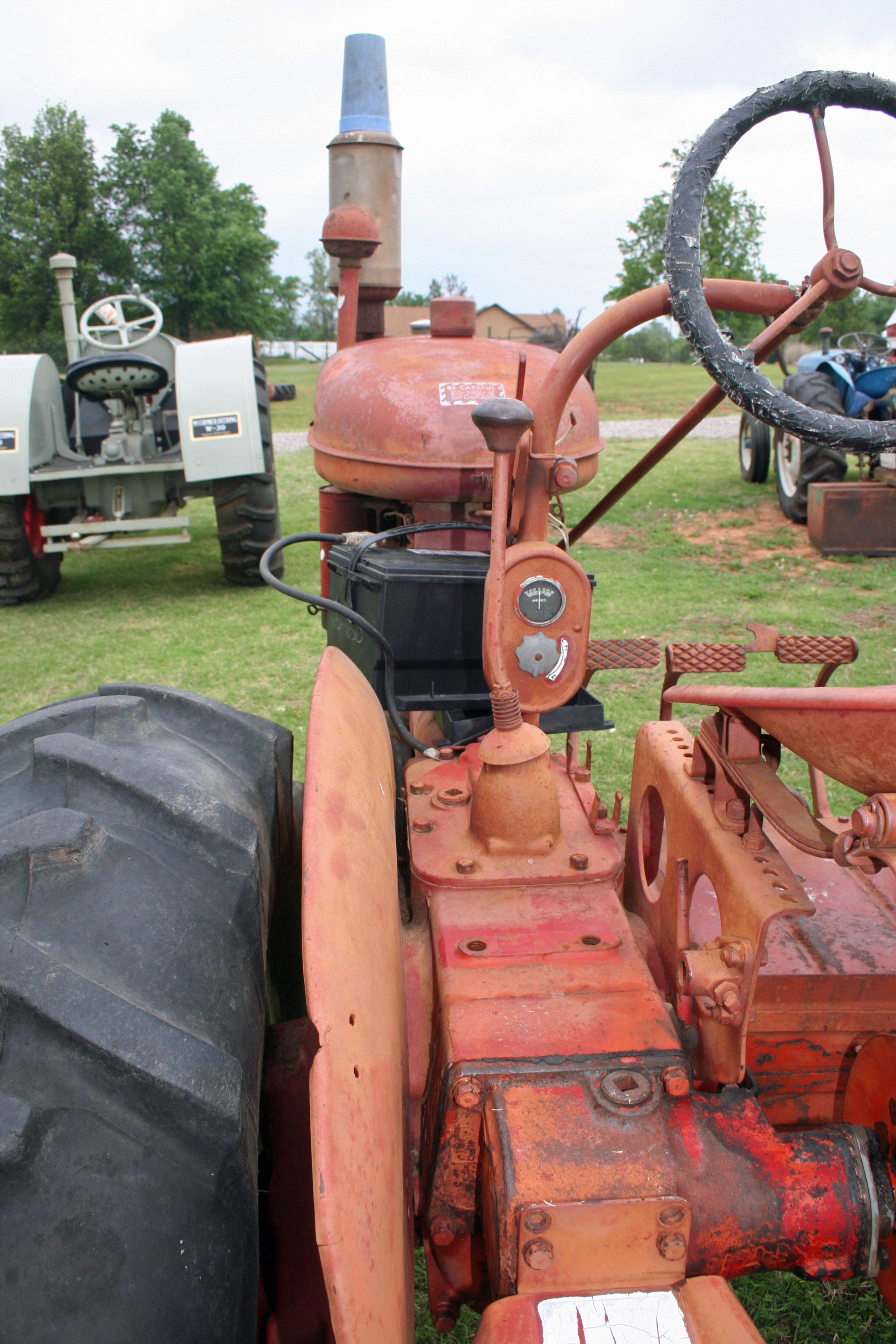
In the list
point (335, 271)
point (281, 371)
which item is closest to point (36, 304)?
point (281, 371)

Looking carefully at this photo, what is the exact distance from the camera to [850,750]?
3.11 feet

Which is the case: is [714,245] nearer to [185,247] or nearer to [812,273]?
[812,273]

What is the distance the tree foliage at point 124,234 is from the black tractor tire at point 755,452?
23.3 metres

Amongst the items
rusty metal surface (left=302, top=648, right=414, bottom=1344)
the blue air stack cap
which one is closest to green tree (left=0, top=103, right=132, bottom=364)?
the blue air stack cap

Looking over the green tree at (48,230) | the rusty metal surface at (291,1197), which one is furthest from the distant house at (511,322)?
the rusty metal surface at (291,1197)

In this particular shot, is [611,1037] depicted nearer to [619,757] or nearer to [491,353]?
[491,353]

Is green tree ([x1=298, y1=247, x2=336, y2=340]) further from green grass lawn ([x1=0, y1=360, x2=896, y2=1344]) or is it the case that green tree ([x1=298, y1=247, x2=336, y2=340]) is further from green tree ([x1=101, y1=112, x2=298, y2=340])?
green grass lawn ([x1=0, y1=360, x2=896, y2=1344])

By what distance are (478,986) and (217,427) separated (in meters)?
4.97

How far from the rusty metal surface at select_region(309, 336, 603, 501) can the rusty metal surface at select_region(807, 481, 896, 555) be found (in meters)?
5.74

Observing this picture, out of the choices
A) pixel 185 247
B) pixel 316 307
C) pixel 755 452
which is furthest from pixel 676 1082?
pixel 316 307

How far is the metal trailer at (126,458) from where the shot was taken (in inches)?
221

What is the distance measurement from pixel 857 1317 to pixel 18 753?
164 centimetres

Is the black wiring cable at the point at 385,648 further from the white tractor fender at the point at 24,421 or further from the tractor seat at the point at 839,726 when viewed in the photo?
the white tractor fender at the point at 24,421

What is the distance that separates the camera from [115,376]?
572 centimetres
